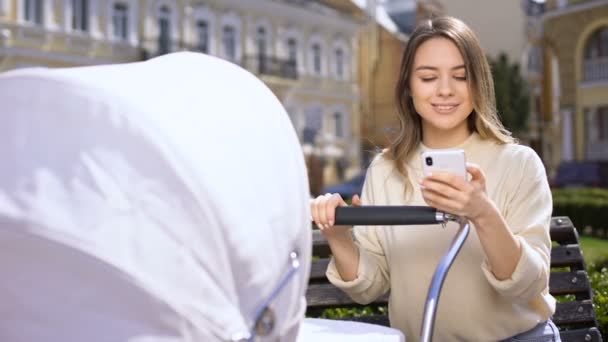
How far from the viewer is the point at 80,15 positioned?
25266mm

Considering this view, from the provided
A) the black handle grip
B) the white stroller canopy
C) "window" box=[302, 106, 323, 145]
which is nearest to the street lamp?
"window" box=[302, 106, 323, 145]

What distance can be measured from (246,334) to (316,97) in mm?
32122

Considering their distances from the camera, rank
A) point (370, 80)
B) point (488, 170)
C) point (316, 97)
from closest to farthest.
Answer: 1. point (488, 170)
2. point (316, 97)
3. point (370, 80)

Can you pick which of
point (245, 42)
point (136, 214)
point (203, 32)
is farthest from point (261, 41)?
point (136, 214)

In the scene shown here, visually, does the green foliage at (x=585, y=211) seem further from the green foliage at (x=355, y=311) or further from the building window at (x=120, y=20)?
the building window at (x=120, y=20)

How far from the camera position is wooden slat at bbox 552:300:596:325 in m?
2.96

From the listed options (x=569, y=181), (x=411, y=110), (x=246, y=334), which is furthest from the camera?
(x=569, y=181)

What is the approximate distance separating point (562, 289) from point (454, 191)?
1.50m

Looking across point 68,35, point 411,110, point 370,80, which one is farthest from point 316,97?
point 411,110

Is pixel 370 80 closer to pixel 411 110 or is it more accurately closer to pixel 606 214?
pixel 606 214

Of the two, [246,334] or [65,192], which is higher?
[65,192]

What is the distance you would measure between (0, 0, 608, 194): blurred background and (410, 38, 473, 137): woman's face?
19589 millimetres

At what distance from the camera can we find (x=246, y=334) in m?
1.32

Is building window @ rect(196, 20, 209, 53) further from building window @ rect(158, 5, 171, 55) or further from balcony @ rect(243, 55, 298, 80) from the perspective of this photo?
balcony @ rect(243, 55, 298, 80)
